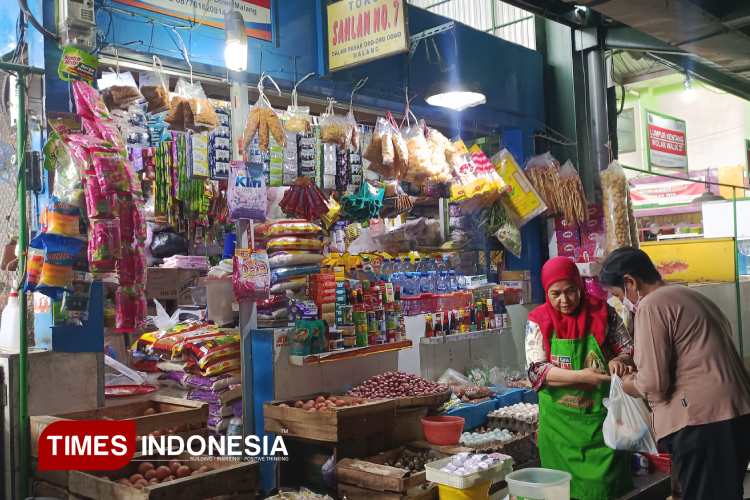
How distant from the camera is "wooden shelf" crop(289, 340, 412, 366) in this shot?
4785mm

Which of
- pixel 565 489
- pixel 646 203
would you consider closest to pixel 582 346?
pixel 565 489

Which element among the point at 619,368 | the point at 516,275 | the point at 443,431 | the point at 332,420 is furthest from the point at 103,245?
the point at 516,275

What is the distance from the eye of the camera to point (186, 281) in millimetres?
6855

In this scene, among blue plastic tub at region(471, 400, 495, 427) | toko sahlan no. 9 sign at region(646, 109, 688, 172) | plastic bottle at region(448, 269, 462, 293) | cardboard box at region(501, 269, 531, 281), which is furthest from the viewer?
toko sahlan no. 9 sign at region(646, 109, 688, 172)

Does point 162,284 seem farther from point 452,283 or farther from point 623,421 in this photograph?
point 623,421

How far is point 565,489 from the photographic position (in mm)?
3643

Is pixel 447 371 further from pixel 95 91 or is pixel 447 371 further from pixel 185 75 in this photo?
pixel 95 91

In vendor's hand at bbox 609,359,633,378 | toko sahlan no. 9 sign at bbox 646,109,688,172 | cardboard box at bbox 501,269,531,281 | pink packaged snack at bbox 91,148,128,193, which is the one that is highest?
toko sahlan no. 9 sign at bbox 646,109,688,172


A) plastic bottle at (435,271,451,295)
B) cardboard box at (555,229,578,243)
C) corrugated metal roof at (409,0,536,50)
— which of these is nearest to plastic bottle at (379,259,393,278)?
plastic bottle at (435,271,451,295)

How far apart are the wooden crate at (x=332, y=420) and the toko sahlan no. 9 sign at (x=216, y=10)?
2745mm

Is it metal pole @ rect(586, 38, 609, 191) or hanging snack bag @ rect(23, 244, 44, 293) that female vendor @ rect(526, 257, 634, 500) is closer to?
hanging snack bag @ rect(23, 244, 44, 293)

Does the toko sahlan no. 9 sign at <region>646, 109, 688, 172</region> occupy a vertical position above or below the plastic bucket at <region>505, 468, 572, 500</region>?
above

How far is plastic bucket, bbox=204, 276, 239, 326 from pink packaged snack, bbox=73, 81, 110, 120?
1.53 metres

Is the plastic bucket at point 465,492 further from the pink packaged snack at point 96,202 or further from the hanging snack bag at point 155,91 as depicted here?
the hanging snack bag at point 155,91
